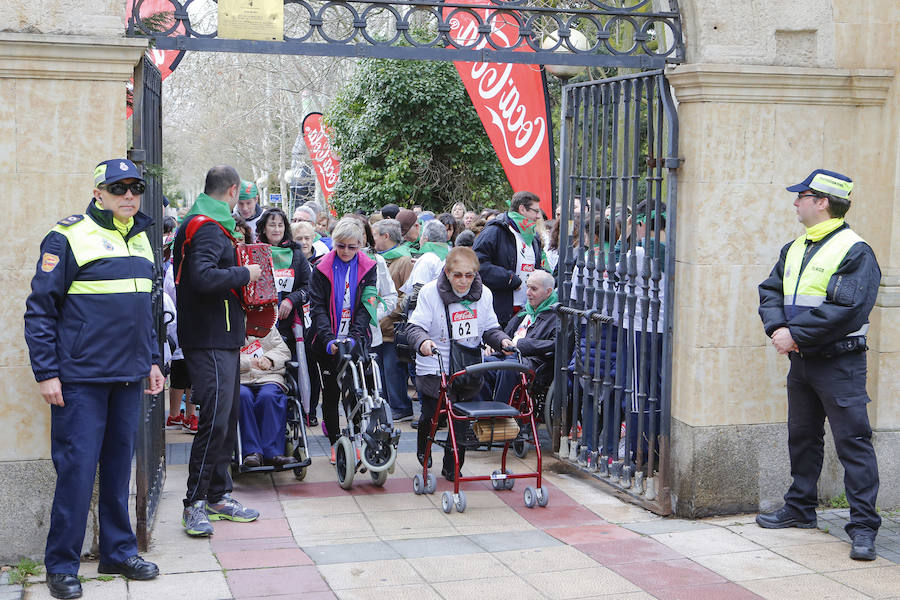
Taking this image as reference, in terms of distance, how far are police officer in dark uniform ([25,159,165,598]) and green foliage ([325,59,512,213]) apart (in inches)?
492

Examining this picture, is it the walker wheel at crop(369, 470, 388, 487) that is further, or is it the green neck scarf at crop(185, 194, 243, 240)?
the walker wheel at crop(369, 470, 388, 487)

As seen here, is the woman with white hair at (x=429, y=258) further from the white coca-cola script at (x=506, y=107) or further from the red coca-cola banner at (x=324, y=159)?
the red coca-cola banner at (x=324, y=159)

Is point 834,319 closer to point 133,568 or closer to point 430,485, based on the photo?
point 430,485

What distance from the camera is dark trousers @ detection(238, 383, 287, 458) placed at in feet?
23.2

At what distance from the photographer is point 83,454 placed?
4934mm

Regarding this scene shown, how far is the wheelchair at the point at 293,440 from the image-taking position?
23.0 ft

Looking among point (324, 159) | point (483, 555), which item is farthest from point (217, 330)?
point (324, 159)

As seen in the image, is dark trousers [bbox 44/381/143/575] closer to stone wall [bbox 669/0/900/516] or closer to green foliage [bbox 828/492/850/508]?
stone wall [bbox 669/0/900/516]

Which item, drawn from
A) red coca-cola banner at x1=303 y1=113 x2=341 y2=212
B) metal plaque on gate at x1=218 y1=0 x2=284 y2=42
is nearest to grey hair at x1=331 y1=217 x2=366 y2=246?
metal plaque on gate at x1=218 y1=0 x2=284 y2=42

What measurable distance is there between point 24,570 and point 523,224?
5.05 m

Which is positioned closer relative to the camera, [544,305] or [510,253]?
[544,305]

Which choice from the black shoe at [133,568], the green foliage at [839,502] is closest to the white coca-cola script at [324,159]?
the green foliage at [839,502]

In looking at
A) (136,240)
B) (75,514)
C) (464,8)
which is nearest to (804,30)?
(464,8)

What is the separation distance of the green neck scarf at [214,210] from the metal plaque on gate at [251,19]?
0.93 metres
